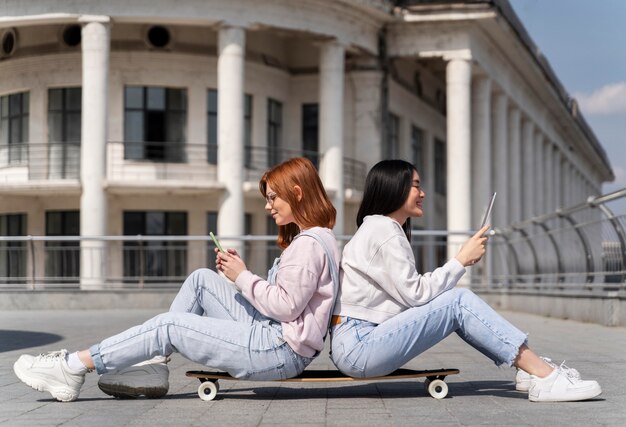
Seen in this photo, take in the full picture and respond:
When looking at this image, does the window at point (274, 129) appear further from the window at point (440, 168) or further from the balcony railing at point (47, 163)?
the window at point (440, 168)

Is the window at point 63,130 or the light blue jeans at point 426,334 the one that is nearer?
the light blue jeans at point 426,334

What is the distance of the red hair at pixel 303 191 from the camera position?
21.0ft

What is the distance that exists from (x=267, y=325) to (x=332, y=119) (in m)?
26.7

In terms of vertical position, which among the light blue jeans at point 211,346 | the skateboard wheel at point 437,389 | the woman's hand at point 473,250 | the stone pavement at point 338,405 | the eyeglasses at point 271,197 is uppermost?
the eyeglasses at point 271,197

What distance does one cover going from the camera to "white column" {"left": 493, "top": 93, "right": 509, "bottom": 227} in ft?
139

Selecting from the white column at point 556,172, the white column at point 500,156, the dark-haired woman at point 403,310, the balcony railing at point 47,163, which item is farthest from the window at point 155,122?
the white column at point 556,172

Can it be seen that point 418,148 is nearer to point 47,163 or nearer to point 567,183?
point 47,163

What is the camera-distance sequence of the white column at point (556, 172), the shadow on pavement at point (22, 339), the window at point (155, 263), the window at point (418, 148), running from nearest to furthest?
the shadow on pavement at point (22, 339), the window at point (155, 263), the window at point (418, 148), the white column at point (556, 172)

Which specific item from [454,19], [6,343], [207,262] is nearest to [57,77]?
[207,262]

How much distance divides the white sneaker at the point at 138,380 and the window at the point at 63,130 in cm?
2567

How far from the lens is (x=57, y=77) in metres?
32.4

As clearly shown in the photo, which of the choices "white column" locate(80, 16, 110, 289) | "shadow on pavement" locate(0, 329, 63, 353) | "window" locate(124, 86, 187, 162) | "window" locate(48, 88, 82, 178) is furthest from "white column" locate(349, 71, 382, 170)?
"shadow on pavement" locate(0, 329, 63, 353)

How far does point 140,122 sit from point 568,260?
54.9ft

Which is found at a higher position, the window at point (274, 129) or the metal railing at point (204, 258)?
the window at point (274, 129)
